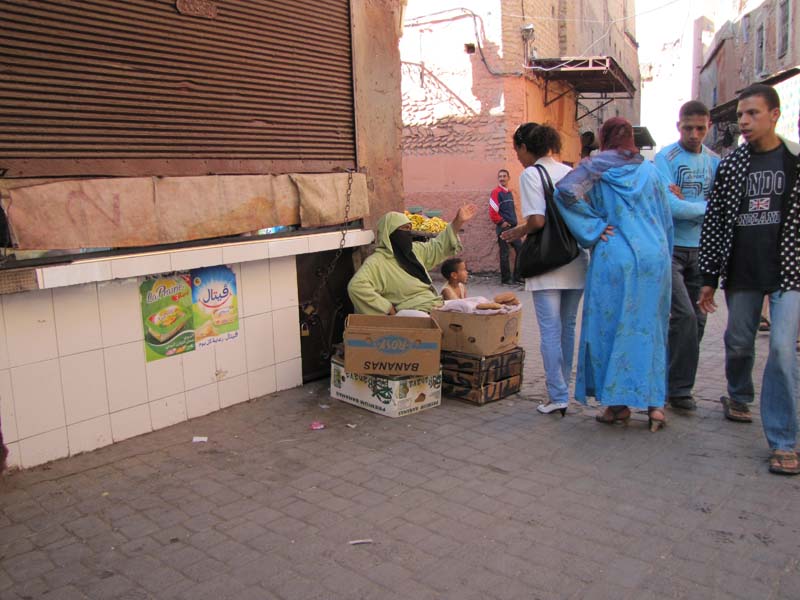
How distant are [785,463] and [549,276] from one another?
1.76 m

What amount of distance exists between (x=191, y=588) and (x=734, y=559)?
222cm

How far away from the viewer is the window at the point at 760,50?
18.1m

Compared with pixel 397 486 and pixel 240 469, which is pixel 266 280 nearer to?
pixel 240 469

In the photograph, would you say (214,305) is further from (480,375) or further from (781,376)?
(781,376)

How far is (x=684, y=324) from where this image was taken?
4.67 metres

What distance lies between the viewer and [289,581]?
279cm

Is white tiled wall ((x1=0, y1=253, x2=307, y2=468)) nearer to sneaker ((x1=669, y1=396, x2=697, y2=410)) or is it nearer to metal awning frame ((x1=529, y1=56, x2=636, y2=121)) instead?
sneaker ((x1=669, y1=396, x2=697, y2=410))

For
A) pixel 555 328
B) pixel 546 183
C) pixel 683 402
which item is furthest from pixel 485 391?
pixel 546 183

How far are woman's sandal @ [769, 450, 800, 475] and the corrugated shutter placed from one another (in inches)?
146

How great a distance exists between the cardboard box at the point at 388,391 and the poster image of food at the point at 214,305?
0.83 metres

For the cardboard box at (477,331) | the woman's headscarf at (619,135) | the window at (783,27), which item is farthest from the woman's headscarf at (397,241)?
the window at (783,27)

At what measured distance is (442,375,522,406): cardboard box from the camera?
5000 millimetres

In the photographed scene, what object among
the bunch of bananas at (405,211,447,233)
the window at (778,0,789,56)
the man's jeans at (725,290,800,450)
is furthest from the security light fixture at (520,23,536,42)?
the man's jeans at (725,290,800,450)

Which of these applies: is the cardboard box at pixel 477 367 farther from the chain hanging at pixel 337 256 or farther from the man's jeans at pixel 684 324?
the chain hanging at pixel 337 256
